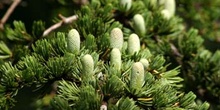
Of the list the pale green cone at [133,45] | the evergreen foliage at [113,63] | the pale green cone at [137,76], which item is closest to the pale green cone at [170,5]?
the evergreen foliage at [113,63]

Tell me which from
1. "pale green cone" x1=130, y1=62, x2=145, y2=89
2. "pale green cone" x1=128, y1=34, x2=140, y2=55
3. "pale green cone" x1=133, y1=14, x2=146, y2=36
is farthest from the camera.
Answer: "pale green cone" x1=133, y1=14, x2=146, y2=36

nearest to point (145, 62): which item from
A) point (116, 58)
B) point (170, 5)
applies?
point (116, 58)

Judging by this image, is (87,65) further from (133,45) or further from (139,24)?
(139,24)

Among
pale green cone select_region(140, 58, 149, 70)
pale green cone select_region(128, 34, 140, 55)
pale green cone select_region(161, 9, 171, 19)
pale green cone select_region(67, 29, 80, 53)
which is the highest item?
pale green cone select_region(161, 9, 171, 19)

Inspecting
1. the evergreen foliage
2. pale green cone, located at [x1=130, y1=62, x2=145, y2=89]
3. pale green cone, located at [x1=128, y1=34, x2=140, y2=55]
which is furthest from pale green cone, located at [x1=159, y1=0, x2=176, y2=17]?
pale green cone, located at [x1=130, y1=62, x2=145, y2=89]

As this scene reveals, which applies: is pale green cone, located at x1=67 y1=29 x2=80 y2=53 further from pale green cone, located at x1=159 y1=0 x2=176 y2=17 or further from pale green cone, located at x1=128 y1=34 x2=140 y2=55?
pale green cone, located at x1=159 y1=0 x2=176 y2=17

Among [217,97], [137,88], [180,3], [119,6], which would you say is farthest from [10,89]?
[180,3]

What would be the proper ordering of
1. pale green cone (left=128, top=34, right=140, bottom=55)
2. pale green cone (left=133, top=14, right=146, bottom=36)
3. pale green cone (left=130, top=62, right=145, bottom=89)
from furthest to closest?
pale green cone (left=133, top=14, right=146, bottom=36), pale green cone (left=128, top=34, right=140, bottom=55), pale green cone (left=130, top=62, right=145, bottom=89)
